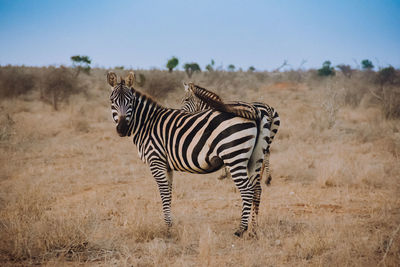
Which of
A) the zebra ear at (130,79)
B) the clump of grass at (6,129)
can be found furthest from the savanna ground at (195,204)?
the zebra ear at (130,79)

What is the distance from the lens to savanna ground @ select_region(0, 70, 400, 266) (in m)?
3.81

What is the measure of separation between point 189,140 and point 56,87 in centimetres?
1651

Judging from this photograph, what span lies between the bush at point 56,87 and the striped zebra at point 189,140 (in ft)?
49.0

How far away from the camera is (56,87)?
722 inches

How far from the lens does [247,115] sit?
13.7ft

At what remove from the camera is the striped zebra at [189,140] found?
4.16 meters

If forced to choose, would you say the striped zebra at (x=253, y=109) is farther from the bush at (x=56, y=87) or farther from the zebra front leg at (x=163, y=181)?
the bush at (x=56, y=87)

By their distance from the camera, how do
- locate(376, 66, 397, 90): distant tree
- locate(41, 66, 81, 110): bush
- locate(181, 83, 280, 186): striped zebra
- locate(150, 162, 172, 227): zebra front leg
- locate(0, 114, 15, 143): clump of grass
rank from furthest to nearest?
locate(376, 66, 397, 90): distant tree < locate(41, 66, 81, 110): bush < locate(0, 114, 15, 143): clump of grass < locate(150, 162, 172, 227): zebra front leg < locate(181, 83, 280, 186): striped zebra

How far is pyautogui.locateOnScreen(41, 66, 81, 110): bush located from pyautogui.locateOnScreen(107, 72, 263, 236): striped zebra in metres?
14.9

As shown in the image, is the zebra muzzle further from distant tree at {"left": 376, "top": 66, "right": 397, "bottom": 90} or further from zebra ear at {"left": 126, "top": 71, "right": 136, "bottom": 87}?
distant tree at {"left": 376, "top": 66, "right": 397, "bottom": 90}

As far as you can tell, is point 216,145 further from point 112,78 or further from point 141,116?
point 112,78

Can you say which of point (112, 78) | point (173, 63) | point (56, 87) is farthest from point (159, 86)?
point (173, 63)

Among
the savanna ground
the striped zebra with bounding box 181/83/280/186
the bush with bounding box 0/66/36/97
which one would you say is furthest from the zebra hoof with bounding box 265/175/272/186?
the bush with bounding box 0/66/36/97

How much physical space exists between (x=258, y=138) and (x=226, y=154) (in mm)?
622
